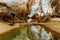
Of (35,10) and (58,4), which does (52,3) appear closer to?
(58,4)

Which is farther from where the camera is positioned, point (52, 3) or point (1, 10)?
point (52, 3)

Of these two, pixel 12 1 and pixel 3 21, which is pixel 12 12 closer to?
pixel 3 21

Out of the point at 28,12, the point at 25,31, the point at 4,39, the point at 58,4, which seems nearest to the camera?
the point at 4,39

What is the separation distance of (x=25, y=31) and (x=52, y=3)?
343cm

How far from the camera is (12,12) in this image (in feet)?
22.3

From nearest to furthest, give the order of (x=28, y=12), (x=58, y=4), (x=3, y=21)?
(x=3, y=21)
(x=28, y=12)
(x=58, y=4)

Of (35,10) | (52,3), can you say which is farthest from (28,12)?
(52,3)

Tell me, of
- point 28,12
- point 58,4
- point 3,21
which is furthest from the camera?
point 58,4

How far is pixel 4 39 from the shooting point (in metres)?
4.30

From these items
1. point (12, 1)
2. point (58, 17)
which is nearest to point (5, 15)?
point (12, 1)

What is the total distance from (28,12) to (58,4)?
1.73 metres

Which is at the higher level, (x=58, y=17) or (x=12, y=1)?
(x=12, y=1)

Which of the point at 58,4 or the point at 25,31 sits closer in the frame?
the point at 25,31

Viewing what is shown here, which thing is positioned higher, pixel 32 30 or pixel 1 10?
pixel 1 10
